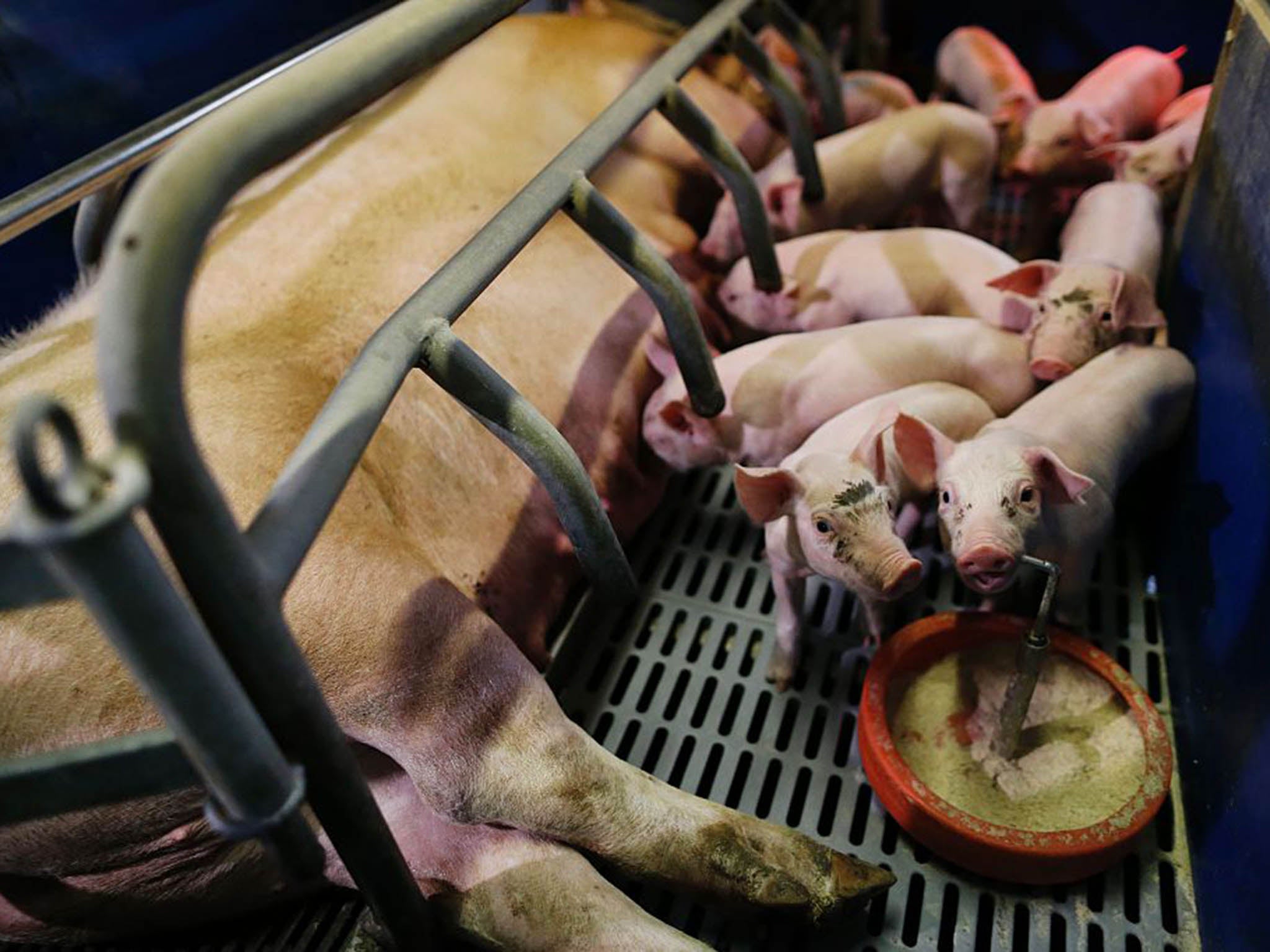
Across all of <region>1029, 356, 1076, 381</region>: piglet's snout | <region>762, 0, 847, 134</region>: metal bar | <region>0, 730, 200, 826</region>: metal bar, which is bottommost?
<region>1029, 356, 1076, 381</region>: piglet's snout

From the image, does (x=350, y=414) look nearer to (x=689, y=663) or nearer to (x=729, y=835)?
(x=729, y=835)

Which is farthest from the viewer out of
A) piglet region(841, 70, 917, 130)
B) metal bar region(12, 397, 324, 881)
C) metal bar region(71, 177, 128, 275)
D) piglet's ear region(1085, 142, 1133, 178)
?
piglet region(841, 70, 917, 130)

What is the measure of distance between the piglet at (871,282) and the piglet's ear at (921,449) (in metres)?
0.66

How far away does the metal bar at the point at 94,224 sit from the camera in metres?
1.57

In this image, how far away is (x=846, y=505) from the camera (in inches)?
54.2

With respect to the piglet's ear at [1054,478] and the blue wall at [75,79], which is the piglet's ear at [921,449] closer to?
the piglet's ear at [1054,478]

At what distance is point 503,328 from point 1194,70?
2.35 meters

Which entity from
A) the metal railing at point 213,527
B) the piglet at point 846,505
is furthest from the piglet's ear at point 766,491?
the metal railing at point 213,527

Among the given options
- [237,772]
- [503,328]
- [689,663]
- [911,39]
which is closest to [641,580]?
[689,663]

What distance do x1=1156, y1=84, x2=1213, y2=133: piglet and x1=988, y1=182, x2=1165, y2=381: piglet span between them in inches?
31.7

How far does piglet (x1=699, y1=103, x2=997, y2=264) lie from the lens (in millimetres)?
2322

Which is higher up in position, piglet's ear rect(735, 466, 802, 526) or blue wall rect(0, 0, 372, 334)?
blue wall rect(0, 0, 372, 334)

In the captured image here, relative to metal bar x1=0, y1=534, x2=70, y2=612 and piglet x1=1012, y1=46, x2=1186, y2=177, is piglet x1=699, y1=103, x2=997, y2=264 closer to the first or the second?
piglet x1=1012, y1=46, x2=1186, y2=177

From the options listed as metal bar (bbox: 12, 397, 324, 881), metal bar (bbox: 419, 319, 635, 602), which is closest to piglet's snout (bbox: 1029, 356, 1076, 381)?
metal bar (bbox: 419, 319, 635, 602)
